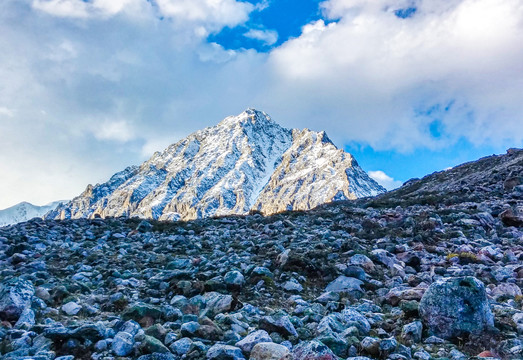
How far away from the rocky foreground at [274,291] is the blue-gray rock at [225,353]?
2 cm

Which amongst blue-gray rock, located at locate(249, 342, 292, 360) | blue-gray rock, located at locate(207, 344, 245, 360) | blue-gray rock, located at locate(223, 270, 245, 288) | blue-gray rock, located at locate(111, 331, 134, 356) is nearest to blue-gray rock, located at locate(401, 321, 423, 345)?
blue-gray rock, located at locate(249, 342, 292, 360)

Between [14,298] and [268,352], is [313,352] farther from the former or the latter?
[14,298]

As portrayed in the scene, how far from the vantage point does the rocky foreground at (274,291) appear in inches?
230

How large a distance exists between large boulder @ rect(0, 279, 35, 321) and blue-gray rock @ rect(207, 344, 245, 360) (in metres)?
4.67

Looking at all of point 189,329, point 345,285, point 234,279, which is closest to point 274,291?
point 234,279

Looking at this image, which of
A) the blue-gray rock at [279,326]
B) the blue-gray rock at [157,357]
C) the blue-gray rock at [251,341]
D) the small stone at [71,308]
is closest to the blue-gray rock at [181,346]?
the blue-gray rock at [157,357]

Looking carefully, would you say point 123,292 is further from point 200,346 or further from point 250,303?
point 200,346

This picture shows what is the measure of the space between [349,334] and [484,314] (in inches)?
98.7

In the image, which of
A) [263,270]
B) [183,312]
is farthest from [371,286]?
[183,312]

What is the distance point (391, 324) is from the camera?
704 cm

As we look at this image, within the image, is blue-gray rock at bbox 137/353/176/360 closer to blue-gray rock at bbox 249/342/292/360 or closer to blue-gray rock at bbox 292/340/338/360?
blue-gray rock at bbox 249/342/292/360

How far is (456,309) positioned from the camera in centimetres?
661

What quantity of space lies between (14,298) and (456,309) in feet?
28.8

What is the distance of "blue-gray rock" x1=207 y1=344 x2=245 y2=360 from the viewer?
5340 millimetres
